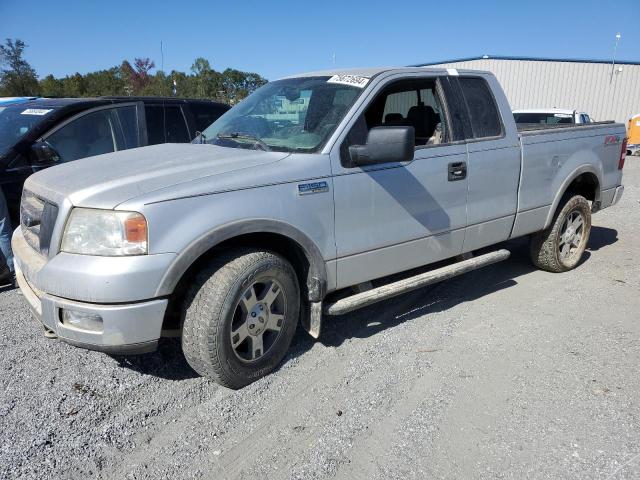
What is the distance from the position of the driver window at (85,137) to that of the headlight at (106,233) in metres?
2.96

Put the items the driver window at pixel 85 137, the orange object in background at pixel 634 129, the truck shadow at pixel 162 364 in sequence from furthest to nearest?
the orange object in background at pixel 634 129 → the driver window at pixel 85 137 → the truck shadow at pixel 162 364

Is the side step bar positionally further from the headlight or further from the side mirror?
the headlight

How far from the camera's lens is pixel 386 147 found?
10.4 feet

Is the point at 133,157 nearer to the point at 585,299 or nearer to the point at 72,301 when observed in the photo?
the point at 72,301

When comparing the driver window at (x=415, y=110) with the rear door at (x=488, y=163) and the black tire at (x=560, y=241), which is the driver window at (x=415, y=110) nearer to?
the rear door at (x=488, y=163)

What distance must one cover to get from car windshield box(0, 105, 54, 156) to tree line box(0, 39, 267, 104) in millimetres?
27297

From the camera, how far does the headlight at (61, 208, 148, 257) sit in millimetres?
2584

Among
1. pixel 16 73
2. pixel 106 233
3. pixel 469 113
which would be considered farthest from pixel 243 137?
pixel 16 73


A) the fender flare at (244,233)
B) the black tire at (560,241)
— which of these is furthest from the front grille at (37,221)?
Result: the black tire at (560,241)

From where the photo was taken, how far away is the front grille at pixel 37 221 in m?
2.86

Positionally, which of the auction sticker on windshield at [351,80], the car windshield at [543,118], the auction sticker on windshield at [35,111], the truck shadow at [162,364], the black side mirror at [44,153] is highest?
the auction sticker on windshield at [351,80]

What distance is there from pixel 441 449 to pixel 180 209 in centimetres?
185

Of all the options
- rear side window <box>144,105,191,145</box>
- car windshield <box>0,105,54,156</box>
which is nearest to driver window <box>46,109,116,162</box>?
car windshield <box>0,105,54,156</box>

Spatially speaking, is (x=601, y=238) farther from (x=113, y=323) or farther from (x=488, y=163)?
(x=113, y=323)
